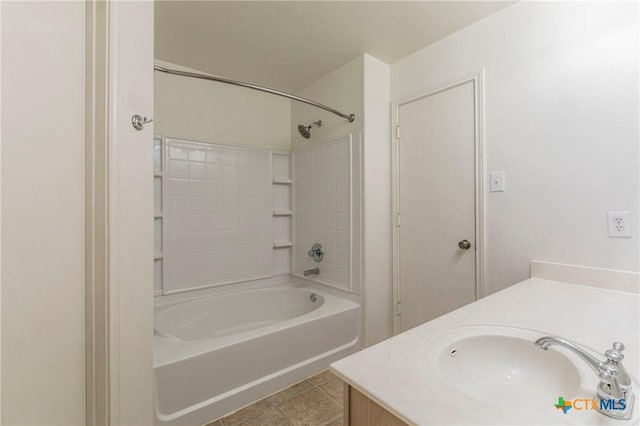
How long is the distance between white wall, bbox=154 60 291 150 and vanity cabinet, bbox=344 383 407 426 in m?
2.24

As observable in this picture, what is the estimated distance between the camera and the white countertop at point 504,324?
1.65 feet

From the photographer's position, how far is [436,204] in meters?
1.97

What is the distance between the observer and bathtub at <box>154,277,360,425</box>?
140cm

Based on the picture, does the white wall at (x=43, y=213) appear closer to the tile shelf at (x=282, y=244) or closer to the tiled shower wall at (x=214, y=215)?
the tiled shower wall at (x=214, y=215)

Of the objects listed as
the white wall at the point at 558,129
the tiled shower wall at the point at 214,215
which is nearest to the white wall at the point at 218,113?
the tiled shower wall at the point at 214,215

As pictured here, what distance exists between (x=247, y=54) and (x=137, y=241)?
169 centimetres

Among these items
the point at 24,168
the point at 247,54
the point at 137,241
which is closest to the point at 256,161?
the point at 247,54

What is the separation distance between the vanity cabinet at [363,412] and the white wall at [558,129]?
1.41 m

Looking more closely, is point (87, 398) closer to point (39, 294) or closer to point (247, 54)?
point (39, 294)

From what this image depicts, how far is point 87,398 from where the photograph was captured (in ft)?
3.20

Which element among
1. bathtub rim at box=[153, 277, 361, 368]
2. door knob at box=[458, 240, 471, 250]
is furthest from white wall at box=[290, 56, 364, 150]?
bathtub rim at box=[153, 277, 361, 368]

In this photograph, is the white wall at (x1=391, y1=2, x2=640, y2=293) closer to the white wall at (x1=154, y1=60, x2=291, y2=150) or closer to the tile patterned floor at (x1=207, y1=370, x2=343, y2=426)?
the tile patterned floor at (x1=207, y1=370, x2=343, y2=426)

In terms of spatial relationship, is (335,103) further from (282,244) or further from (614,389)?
(614,389)

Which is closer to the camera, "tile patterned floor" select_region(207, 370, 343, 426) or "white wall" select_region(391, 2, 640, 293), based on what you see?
"white wall" select_region(391, 2, 640, 293)
